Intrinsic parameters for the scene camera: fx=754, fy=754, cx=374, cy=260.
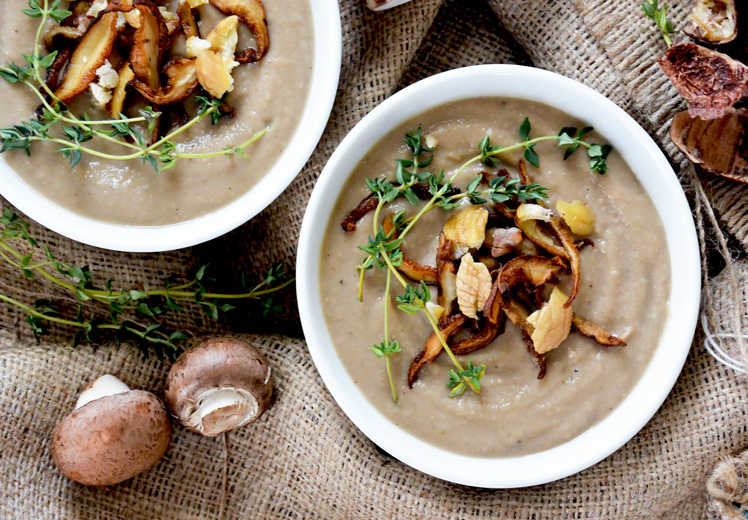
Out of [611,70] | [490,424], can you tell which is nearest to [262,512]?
[490,424]

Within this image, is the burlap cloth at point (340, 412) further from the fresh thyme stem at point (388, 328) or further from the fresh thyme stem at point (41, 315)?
the fresh thyme stem at point (388, 328)

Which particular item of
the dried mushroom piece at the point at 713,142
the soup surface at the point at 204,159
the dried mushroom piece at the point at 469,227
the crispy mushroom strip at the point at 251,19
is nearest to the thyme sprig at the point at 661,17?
the dried mushroom piece at the point at 713,142

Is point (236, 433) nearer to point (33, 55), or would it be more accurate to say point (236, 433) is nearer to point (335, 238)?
point (335, 238)

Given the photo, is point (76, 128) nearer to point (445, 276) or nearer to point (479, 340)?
point (445, 276)

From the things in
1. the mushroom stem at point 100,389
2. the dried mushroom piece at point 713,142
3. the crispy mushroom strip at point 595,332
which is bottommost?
the mushroom stem at point 100,389

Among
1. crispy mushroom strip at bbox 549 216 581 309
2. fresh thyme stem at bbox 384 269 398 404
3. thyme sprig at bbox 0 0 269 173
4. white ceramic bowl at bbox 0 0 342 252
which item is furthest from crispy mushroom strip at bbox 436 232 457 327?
thyme sprig at bbox 0 0 269 173

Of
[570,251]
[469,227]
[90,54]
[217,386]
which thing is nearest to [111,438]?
[217,386]
